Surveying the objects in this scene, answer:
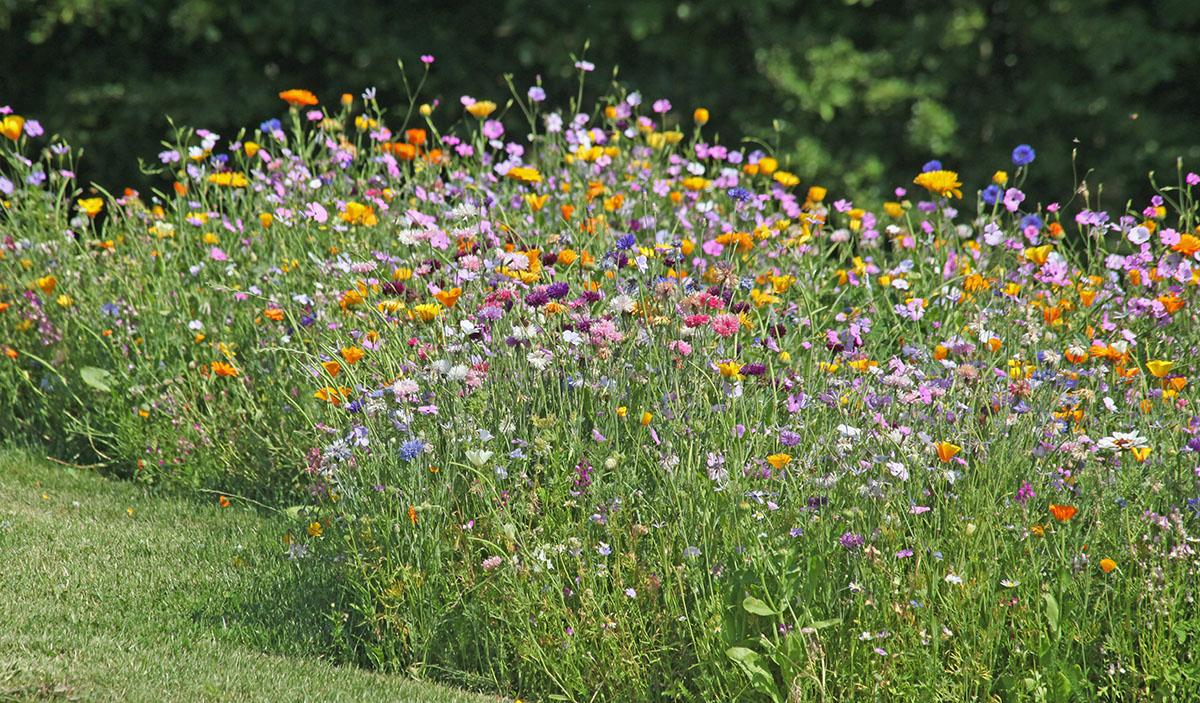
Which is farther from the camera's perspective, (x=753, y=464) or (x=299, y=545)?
(x=299, y=545)

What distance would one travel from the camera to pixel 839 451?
325cm

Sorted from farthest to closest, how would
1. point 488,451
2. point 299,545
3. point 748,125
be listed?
1. point 748,125
2. point 299,545
3. point 488,451

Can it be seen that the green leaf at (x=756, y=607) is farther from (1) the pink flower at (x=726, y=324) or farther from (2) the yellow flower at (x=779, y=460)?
(1) the pink flower at (x=726, y=324)

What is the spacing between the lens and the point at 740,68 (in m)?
8.41

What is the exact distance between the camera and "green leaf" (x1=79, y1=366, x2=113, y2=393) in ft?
16.4

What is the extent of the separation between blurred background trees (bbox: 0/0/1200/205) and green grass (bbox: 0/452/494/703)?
3.87 m

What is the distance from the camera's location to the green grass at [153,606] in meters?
3.33

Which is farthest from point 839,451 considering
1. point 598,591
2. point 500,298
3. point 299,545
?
point 299,545

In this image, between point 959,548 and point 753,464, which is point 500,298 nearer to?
point 753,464

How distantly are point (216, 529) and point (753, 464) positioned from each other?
201cm

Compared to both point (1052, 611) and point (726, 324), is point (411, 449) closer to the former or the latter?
point (726, 324)

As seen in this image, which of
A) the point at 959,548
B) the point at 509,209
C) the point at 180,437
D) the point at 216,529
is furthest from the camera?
the point at 509,209

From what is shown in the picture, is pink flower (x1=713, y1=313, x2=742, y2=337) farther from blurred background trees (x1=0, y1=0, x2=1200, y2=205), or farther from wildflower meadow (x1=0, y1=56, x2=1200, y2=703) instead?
blurred background trees (x1=0, y1=0, x2=1200, y2=205)

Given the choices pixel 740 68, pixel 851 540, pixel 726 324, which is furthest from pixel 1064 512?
pixel 740 68
